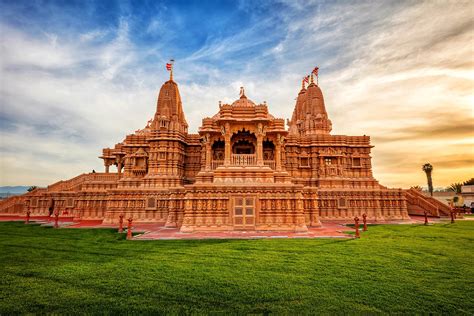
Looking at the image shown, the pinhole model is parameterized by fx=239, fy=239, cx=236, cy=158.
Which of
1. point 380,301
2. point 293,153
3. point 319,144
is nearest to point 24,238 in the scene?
point 380,301

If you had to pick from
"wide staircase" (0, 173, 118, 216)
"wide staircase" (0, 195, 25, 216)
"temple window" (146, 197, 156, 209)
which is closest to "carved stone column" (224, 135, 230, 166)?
"temple window" (146, 197, 156, 209)

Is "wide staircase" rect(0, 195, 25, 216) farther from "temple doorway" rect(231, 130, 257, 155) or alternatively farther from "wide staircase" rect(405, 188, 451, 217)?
"wide staircase" rect(405, 188, 451, 217)

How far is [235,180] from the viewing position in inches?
704

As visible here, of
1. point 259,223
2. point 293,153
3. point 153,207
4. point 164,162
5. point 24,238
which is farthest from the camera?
point 293,153

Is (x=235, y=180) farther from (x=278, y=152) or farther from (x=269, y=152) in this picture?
(x=269, y=152)

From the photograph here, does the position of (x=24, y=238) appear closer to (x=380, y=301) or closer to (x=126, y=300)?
(x=126, y=300)

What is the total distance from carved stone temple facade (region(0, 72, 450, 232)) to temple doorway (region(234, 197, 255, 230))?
0.07 meters

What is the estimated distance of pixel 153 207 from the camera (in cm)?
2239

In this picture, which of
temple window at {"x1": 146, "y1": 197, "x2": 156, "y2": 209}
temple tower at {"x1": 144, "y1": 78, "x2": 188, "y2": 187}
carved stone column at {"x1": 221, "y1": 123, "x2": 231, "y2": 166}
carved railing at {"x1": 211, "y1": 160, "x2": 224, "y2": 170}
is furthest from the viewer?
temple tower at {"x1": 144, "y1": 78, "x2": 188, "y2": 187}

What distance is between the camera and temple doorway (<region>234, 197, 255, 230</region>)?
627 inches

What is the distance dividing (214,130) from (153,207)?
9301 mm

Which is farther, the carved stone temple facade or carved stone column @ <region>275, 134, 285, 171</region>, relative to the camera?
carved stone column @ <region>275, 134, 285, 171</region>

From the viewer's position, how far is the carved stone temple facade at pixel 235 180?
16.4 meters

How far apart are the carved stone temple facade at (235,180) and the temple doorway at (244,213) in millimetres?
66
